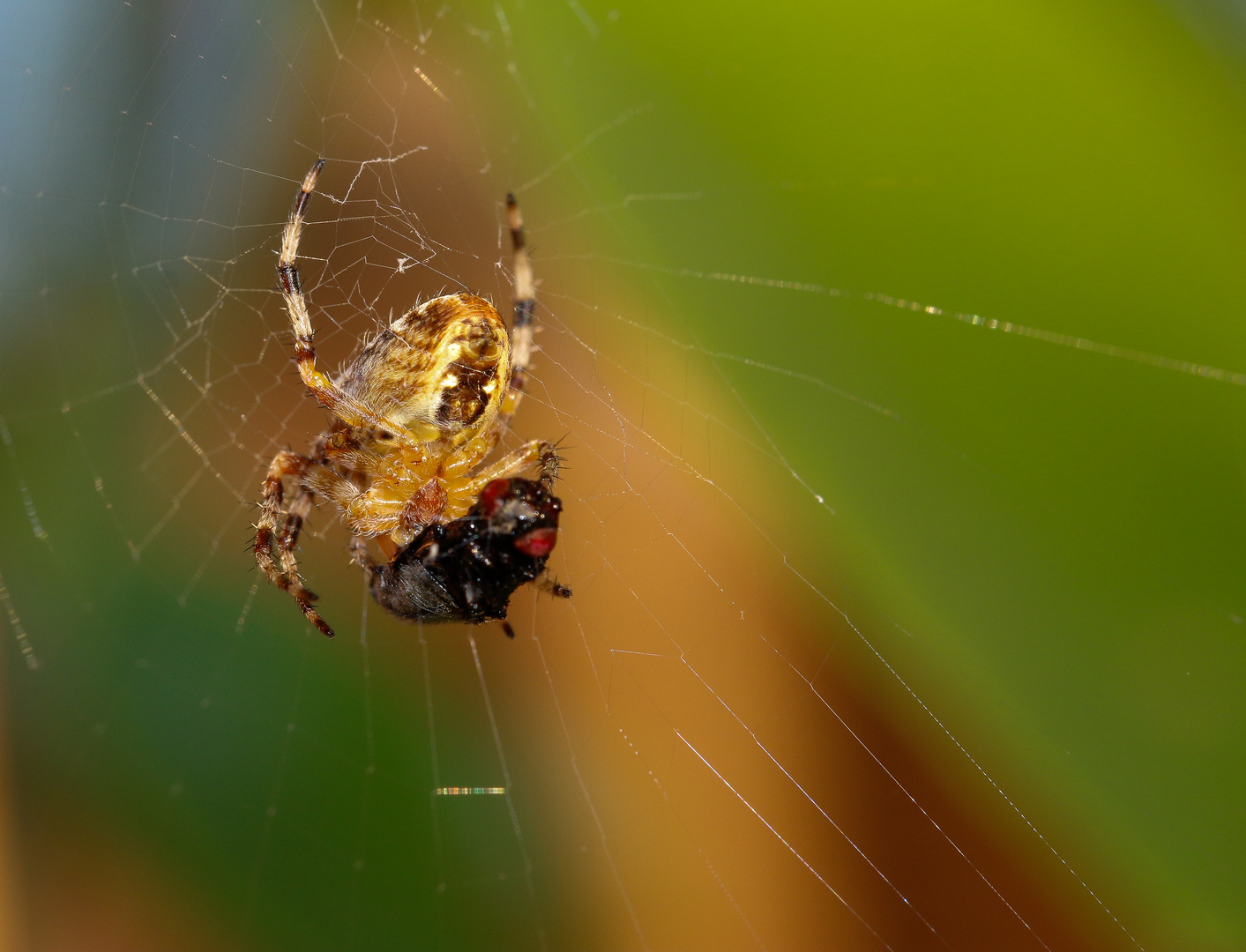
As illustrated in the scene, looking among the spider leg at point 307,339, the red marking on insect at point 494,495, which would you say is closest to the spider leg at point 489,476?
the spider leg at point 307,339

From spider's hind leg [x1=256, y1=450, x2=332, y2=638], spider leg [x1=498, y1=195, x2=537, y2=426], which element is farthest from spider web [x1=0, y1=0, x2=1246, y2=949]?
spider's hind leg [x1=256, y1=450, x2=332, y2=638]

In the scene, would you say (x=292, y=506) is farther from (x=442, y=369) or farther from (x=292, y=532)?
(x=442, y=369)

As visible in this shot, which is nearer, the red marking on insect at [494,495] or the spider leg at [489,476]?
the red marking on insect at [494,495]

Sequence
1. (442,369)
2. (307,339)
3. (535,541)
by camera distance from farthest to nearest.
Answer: (307,339)
(442,369)
(535,541)

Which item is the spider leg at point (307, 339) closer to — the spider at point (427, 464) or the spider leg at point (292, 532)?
the spider at point (427, 464)

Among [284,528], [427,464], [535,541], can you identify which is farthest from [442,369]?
[284,528]

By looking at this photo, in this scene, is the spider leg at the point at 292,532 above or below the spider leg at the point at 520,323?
below
